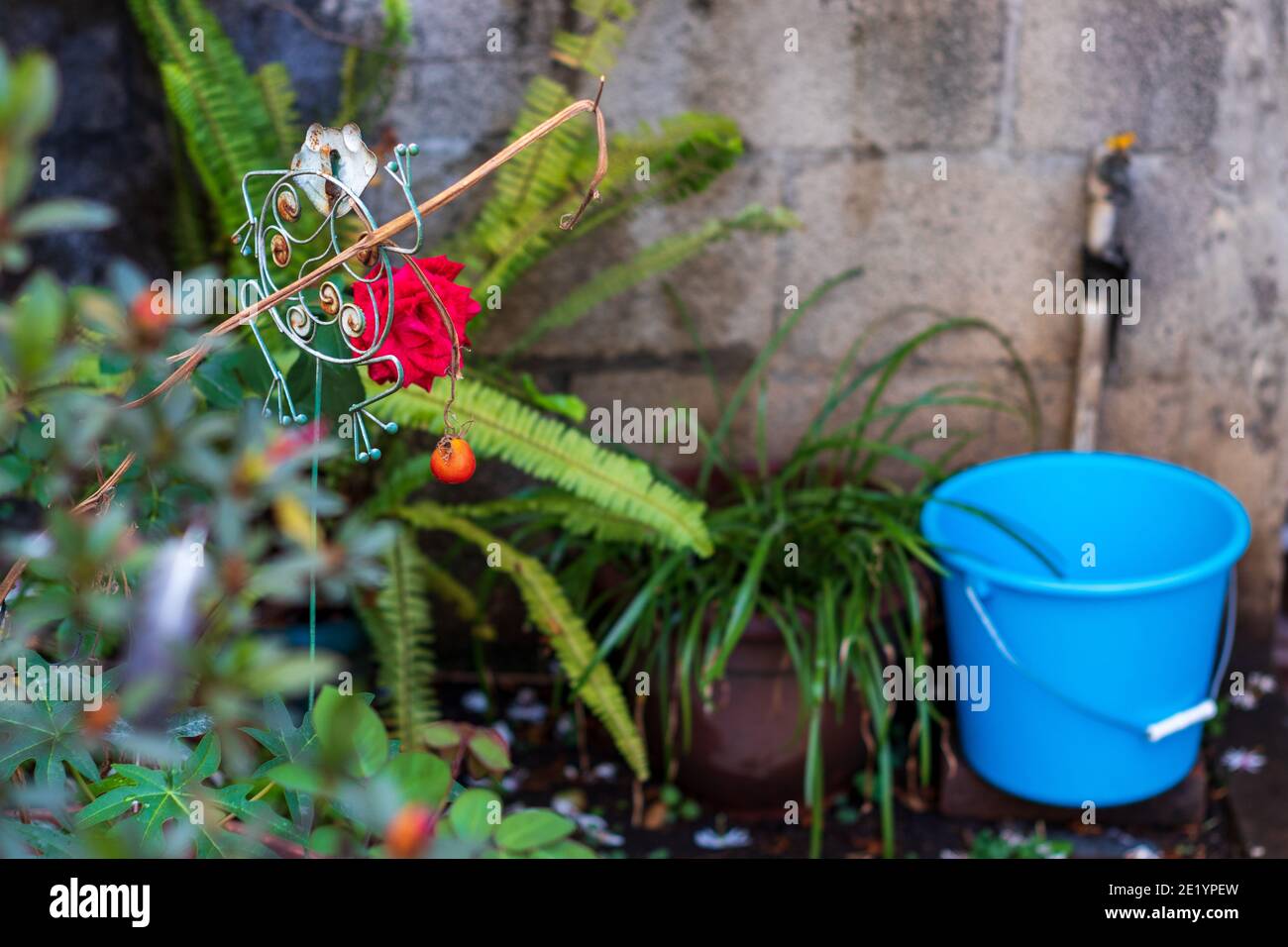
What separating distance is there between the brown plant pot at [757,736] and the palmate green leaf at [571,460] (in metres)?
0.29

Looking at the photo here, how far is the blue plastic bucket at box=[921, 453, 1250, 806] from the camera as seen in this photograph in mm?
2016

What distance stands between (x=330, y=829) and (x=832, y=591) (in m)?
1.30

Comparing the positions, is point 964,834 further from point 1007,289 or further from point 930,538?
point 1007,289

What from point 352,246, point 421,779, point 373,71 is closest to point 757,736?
point 373,71

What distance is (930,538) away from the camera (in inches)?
82.4

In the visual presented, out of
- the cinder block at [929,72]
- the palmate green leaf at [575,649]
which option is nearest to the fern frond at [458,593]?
the palmate green leaf at [575,649]

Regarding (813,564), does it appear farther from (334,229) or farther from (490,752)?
(334,229)

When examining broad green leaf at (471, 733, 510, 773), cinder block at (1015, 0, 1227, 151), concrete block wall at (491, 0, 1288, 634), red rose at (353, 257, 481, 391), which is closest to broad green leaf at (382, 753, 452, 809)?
red rose at (353, 257, 481, 391)

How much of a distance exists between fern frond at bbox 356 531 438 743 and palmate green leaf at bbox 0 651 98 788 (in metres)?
1.13

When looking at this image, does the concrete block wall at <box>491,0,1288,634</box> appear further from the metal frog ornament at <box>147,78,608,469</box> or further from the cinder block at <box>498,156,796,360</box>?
the metal frog ornament at <box>147,78,608,469</box>

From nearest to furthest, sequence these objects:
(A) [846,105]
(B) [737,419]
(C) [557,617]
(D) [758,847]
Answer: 1. (C) [557,617]
2. (D) [758,847]
3. (A) [846,105]
4. (B) [737,419]

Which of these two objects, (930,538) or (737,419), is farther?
(737,419)
